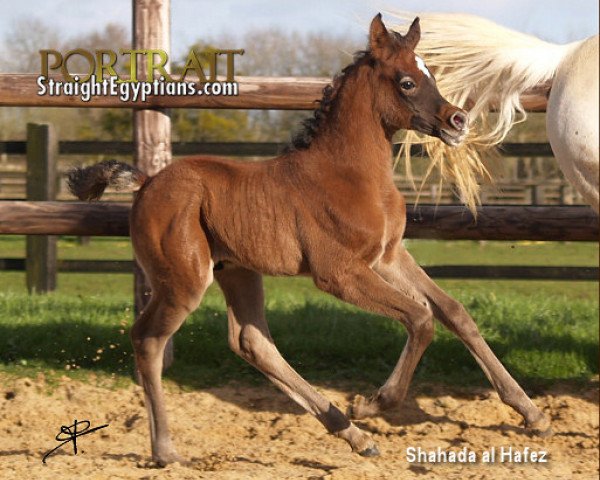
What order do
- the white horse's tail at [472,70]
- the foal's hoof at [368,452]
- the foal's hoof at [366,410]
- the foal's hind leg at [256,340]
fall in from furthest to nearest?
the white horse's tail at [472,70]
the foal's hoof at [366,410]
the foal's hind leg at [256,340]
the foal's hoof at [368,452]

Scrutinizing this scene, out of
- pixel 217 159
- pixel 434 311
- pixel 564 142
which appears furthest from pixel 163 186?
pixel 564 142

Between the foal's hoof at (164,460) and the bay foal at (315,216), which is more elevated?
the bay foal at (315,216)

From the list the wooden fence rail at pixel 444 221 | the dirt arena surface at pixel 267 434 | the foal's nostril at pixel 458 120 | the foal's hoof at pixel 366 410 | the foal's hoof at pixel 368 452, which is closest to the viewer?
the dirt arena surface at pixel 267 434

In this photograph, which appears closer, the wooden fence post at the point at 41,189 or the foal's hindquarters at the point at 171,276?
the foal's hindquarters at the point at 171,276

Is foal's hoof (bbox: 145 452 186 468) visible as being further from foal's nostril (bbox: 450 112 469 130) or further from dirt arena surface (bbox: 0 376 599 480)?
foal's nostril (bbox: 450 112 469 130)

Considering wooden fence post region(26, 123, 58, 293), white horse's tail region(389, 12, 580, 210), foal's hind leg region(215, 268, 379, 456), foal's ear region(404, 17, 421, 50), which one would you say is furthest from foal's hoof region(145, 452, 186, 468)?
wooden fence post region(26, 123, 58, 293)

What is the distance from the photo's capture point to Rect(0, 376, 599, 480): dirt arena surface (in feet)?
13.0

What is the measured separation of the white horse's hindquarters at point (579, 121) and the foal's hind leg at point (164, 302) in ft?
5.27

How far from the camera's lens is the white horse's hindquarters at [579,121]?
402 centimetres

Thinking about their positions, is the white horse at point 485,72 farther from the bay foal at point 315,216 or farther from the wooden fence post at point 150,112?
the wooden fence post at point 150,112

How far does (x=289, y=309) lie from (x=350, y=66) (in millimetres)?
2641

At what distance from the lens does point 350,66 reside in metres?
4.39

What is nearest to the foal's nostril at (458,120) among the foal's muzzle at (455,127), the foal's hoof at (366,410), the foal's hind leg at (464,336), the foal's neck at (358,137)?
the foal's muzzle at (455,127)

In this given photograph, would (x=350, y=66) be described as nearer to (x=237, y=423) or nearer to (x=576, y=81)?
(x=576, y=81)
